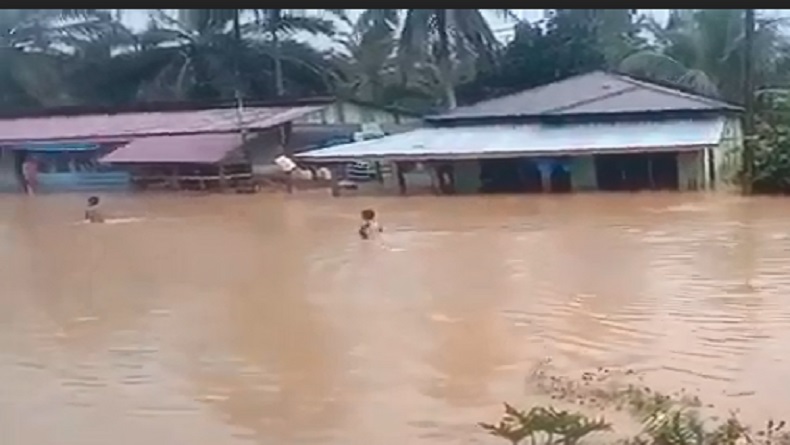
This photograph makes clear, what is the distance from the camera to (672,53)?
2.46 meters

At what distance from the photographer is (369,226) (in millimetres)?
3355

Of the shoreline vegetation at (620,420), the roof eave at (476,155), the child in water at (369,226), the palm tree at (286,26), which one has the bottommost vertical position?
the shoreline vegetation at (620,420)

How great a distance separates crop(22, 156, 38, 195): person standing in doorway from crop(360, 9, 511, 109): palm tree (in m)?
0.95

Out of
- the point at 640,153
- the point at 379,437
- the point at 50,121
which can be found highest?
the point at 50,121

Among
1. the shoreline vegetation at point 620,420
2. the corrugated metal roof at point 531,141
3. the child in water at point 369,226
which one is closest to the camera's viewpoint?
the shoreline vegetation at point 620,420

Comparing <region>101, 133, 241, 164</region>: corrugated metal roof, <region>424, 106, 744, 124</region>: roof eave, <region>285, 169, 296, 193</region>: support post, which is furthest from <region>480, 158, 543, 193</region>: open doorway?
<region>101, 133, 241, 164</region>: corrugated metal roof

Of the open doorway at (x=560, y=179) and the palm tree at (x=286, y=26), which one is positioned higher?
the palm tree at (x=286, y=26)

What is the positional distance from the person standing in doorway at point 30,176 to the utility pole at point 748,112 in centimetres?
164

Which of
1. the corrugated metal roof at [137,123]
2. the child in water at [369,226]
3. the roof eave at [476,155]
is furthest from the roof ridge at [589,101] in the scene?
the child in water at [369,226]

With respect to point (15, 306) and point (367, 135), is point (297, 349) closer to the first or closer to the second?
point (367, 135)

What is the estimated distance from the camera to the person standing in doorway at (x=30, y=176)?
2887 mm

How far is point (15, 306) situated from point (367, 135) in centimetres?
96

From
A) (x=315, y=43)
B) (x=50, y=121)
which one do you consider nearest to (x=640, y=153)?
(x=315, y=43)

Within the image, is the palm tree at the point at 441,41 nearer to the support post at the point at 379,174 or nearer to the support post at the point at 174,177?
the support post at the point at 379,174
